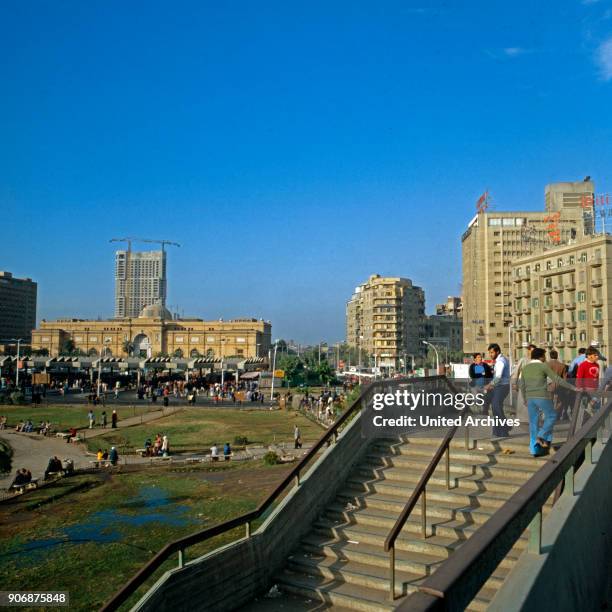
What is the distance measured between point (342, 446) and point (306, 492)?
1037mm

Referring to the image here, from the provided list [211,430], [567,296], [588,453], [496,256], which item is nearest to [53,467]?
[211,430]

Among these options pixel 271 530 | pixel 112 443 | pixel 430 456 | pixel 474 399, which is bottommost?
pixel 112 443

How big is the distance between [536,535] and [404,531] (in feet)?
11.1

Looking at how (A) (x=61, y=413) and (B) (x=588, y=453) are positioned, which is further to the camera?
(A) (x=61, y=413)

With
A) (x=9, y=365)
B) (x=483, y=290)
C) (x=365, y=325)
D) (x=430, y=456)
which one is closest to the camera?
(x=430, y=456)

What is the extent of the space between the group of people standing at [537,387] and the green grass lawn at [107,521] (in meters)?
5.64

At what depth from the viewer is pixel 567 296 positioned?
186ft

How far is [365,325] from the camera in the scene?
147 m

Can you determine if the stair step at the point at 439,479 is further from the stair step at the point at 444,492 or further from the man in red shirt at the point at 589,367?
the man in red shirt at the point at 589,367

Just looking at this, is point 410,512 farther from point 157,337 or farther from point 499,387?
point 157,337

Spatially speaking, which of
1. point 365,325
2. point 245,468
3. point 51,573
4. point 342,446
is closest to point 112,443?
point 245,468

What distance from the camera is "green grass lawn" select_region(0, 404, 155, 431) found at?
126ft

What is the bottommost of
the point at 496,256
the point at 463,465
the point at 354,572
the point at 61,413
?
the point at 61,413

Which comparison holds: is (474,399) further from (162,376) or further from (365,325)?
(365,325)
